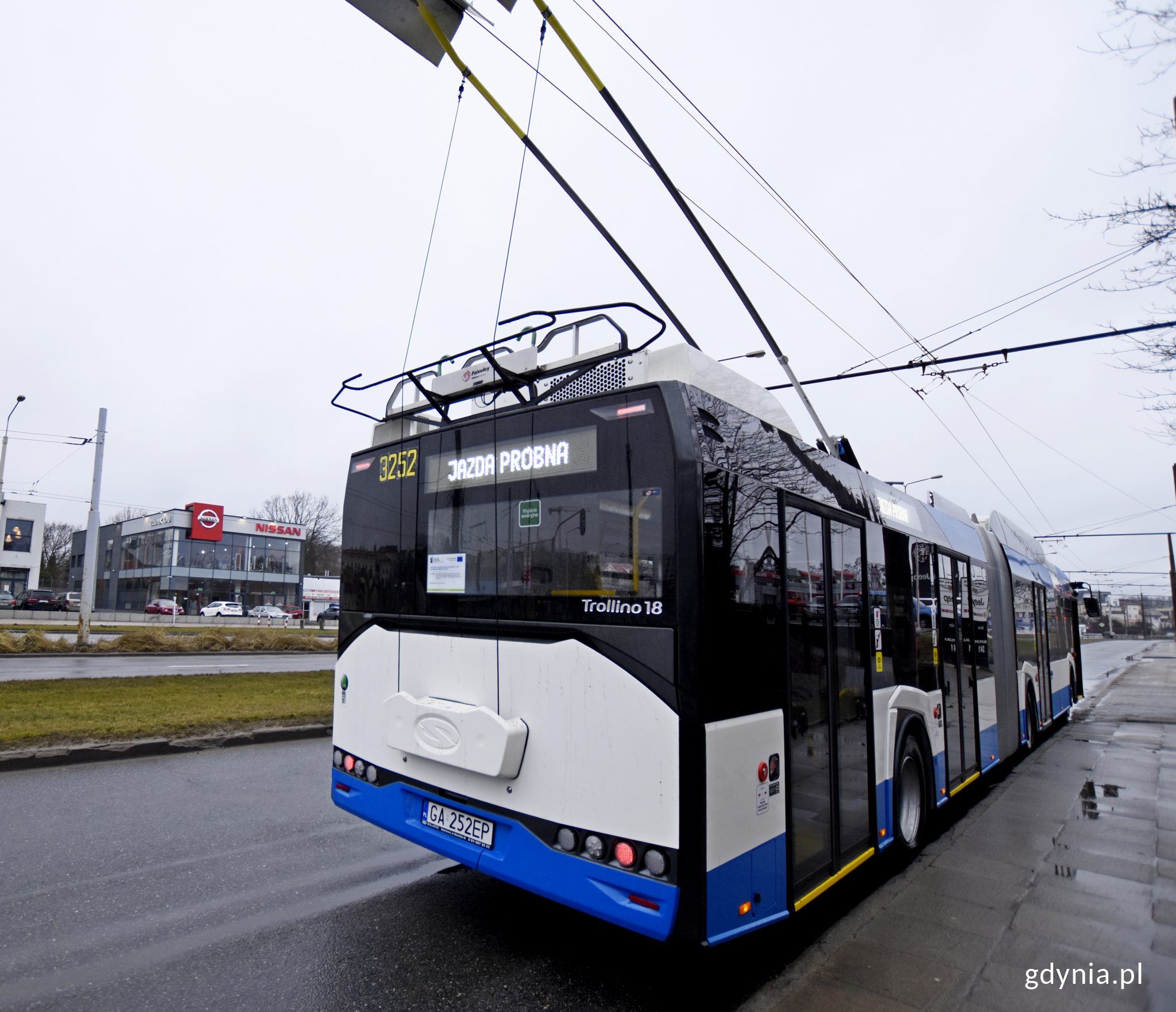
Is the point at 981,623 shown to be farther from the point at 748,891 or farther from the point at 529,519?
the point at 529,519

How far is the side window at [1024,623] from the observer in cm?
971

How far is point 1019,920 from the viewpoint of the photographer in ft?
15.0

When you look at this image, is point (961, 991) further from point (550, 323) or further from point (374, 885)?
point (550, 323)

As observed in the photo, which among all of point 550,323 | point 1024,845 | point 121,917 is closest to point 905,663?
point 1024,845

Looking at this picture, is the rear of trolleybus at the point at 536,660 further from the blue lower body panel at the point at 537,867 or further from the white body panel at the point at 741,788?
the white body panel at the point at 741,788

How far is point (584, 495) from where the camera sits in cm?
377

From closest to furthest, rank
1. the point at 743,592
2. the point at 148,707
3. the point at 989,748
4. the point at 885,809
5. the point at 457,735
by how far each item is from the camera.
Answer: the point at 743,592, the point at 457,735, the point at 885,809, the point at 989,748, the point at 148,707

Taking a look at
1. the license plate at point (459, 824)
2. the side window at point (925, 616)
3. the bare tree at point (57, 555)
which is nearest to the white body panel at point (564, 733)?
the license plate at point (459, 824)

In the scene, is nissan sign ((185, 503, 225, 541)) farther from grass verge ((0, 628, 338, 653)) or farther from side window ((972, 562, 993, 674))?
side window ((972, 562, 993, 674))

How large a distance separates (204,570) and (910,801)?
235 feet

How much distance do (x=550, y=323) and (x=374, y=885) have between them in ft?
13.1

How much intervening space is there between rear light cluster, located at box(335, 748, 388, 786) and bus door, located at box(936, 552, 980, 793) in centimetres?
503

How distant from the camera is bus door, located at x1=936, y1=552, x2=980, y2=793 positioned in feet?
22.3

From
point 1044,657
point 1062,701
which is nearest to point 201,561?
point 1062,701
